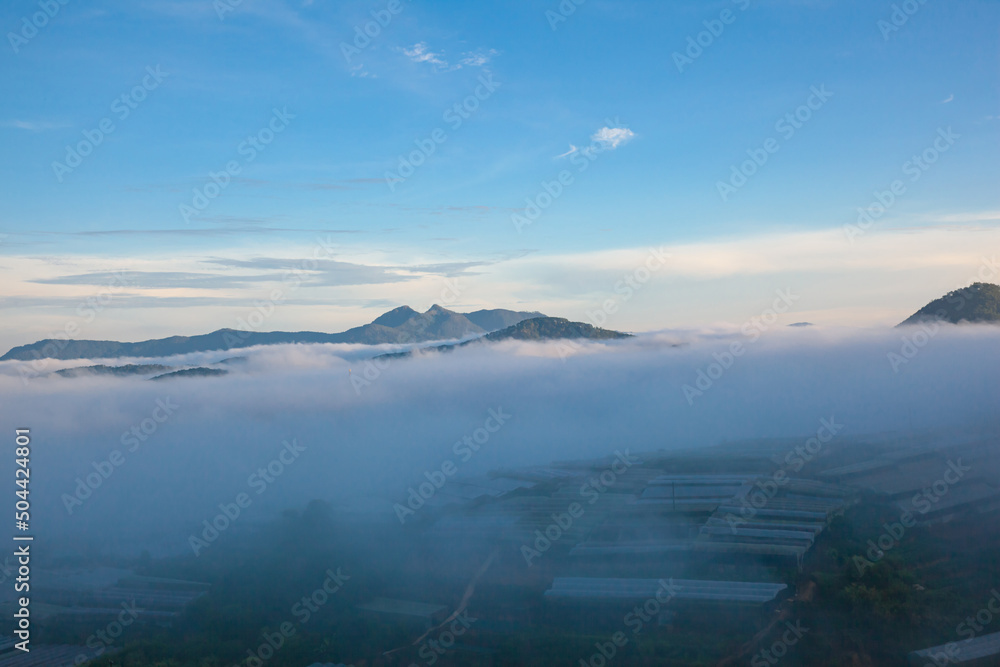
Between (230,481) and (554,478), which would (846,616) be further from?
(230,481)

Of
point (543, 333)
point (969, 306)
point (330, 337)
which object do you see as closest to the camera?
point (969, 306)

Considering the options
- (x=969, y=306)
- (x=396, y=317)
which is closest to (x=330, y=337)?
(x=396, y=317)

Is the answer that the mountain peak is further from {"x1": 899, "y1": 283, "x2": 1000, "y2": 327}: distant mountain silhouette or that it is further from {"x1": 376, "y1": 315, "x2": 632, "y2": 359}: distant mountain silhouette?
{"x1": 899, "y1": 283, "x2": 1000, "y2": 327}: distant mountain silhouette

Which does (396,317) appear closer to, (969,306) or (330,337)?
(330,337)

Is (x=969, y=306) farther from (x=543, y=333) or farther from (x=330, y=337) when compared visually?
(x=330, y=337)

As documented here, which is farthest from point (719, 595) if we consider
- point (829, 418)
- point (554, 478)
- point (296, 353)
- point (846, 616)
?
point (296, 353)

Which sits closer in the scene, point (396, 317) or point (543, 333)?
point (543, 333)

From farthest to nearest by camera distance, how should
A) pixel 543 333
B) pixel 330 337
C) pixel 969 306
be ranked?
pixel 330 337
pixel 543 333
pixel 969 306
